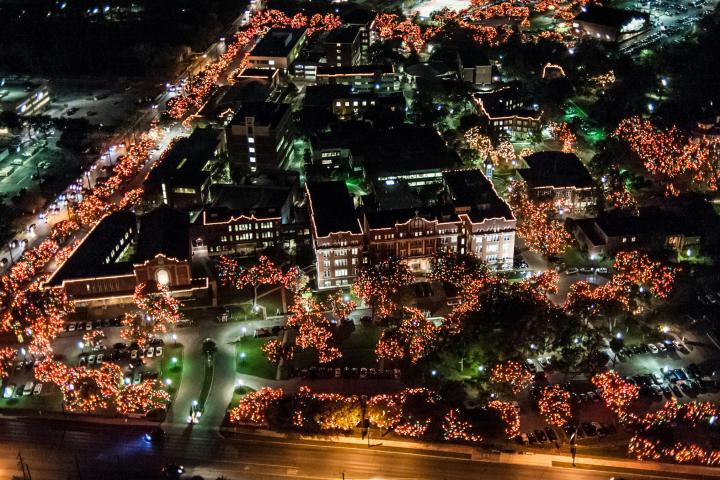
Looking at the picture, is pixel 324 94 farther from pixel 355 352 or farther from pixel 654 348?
pixel 654 348

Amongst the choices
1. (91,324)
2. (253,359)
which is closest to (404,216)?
(253,359)

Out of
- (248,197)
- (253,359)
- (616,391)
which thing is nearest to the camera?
(616,391)

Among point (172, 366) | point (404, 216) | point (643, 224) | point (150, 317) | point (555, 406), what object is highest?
point (404, 216)

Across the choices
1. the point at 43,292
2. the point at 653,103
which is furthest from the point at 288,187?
the point at 653,103

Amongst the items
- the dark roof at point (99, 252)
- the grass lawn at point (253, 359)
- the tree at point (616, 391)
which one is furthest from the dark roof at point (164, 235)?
the tree at point (616, 391)

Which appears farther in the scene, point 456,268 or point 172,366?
point 456,268

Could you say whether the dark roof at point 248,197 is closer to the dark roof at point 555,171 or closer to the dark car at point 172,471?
the dark roof at point 555,171

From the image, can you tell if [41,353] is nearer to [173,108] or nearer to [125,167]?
[125,167]
